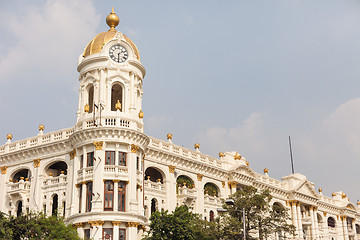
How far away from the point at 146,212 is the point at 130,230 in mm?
6451

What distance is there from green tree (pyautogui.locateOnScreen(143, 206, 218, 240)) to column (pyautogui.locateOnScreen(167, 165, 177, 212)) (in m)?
11.8

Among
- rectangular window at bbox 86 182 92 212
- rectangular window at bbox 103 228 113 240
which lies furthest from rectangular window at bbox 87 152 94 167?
rectangular window at bbox 103 228 113 240

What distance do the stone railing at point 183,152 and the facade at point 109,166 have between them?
0.40ft

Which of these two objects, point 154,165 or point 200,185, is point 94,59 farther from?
point 200,185

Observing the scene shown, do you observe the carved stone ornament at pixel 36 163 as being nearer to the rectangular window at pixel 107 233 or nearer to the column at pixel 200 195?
the rectangular window at pixel 107 233

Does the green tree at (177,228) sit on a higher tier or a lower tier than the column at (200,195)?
lower

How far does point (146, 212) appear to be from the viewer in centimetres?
6469

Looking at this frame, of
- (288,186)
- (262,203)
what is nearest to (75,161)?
(262,203)

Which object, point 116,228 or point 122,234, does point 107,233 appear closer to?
point 116,228

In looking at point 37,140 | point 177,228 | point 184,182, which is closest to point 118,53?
point 37,140

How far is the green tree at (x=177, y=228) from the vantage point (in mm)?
53406

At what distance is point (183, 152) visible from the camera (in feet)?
235

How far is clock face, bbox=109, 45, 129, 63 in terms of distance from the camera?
213ft

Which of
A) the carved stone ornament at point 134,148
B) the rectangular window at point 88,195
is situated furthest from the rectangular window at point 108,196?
the carved stone ornament at point 134,148
